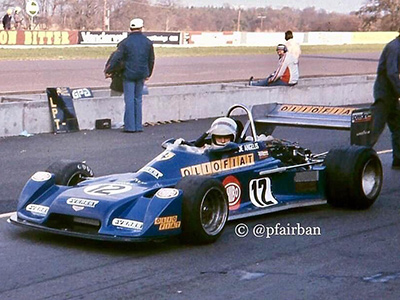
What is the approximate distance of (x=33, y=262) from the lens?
702cm

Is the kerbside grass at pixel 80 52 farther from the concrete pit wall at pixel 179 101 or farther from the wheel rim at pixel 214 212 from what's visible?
the wheel rim at pixel 214 212

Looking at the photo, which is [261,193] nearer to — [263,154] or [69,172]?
[263,154]

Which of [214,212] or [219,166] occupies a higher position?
[219,166]

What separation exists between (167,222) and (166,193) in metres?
0.25

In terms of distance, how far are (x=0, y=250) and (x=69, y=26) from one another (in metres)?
56.6

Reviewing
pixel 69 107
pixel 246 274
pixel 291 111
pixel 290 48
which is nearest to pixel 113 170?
pixel 291 111

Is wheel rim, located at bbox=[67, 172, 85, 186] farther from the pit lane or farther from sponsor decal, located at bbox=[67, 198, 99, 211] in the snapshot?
sponsor decal, located at bbox=[67, 198, 99, 211]

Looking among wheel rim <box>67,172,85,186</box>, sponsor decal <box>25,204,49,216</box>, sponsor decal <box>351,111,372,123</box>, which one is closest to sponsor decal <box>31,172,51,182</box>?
sponsor decal <box>25,204,49,216</box>

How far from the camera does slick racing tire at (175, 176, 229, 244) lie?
7.51 meters

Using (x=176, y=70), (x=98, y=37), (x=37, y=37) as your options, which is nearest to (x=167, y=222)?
(x=176, y=70)

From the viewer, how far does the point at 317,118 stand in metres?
10.6

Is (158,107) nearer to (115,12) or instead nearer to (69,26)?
(69,26)

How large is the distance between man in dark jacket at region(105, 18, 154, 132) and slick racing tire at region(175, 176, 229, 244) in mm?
7937

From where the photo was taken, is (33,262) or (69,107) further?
(69,107)
